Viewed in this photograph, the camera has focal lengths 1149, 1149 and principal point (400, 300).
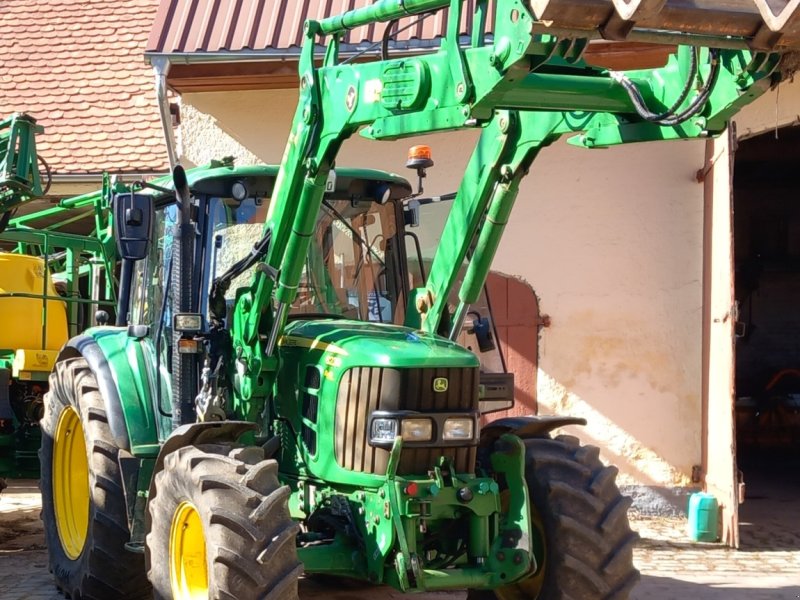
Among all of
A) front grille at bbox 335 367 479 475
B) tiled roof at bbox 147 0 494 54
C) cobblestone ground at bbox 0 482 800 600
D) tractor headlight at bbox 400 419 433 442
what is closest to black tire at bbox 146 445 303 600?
front grille at bbox 335 367 479 475

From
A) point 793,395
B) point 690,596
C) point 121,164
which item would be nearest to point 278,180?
point 690,596

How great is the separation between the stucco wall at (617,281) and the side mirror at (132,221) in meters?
4.61

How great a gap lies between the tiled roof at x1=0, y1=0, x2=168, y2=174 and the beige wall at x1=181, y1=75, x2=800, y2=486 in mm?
3228

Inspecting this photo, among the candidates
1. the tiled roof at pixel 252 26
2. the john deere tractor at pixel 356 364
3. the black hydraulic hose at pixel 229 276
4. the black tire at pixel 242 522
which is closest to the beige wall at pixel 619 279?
the tiled roof at pixel 252 26

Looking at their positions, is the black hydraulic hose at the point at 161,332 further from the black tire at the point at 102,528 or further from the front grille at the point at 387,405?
the front grille at the point at 387,405

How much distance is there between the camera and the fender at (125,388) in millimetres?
6016

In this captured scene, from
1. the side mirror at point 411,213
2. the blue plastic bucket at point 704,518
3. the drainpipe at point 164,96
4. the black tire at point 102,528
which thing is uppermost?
the drainpipe at point 164,96

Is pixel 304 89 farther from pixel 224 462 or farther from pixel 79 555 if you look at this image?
pixel 79 555

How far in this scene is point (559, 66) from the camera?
4.70 m

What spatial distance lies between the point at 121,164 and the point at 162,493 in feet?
23.1

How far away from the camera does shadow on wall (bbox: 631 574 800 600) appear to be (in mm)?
7131

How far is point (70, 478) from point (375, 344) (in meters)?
2.70

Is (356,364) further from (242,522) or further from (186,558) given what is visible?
(186,558)

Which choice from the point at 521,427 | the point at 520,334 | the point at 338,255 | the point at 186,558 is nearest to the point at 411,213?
the point at 338,255
